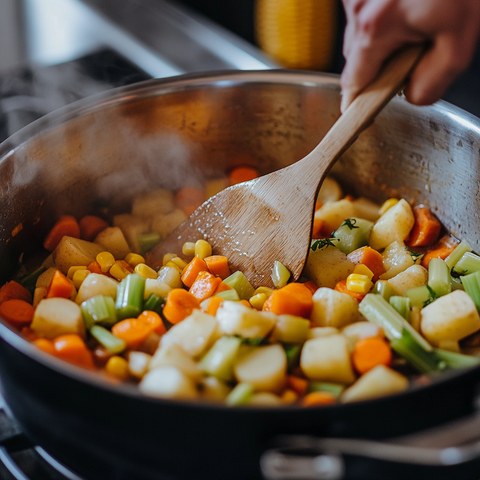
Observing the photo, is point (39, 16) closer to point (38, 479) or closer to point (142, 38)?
point (142, 38)

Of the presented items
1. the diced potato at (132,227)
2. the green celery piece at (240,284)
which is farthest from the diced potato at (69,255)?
the green celery piece at (240,284)

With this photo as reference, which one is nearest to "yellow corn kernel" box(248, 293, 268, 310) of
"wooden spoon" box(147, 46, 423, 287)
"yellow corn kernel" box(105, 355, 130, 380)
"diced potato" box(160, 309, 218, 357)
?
"wooden spoon" box(147, 46, 423, 287)

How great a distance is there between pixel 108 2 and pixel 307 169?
2061 millimetres

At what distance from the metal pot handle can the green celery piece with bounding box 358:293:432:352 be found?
19.6 inches

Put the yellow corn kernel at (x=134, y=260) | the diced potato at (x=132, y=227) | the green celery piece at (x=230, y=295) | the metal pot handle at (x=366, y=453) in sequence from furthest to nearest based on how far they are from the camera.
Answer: the diced potato at (x=132, y=227)
the yellow corn kernel at (x=134, y=260)
the green celery piece at (x=230, y=295)
the metal pot handle at (x=366, y=453)

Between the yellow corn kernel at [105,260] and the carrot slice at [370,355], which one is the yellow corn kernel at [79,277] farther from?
the carrot slice at [370,355]

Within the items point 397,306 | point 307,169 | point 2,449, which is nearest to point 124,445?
point 2,449

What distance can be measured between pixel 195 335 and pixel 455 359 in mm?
648

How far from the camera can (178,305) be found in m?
1.47

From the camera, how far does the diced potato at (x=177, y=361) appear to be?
1155 mm

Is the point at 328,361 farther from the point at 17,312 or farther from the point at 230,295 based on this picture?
the point at 17,312

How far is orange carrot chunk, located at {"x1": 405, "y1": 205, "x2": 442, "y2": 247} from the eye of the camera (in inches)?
70.8

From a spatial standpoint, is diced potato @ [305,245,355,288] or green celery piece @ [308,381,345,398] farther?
diced potato @ [305,245,355,288]

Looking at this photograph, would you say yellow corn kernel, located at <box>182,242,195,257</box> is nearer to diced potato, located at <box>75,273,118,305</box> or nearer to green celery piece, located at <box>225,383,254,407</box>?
diced potato, located at <box>75,273,118,305</box>
